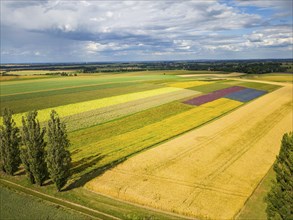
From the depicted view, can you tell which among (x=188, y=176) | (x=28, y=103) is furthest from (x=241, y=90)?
(x=188, y=176)

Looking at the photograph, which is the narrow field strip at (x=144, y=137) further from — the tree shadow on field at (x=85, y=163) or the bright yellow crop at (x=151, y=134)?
the tree shadow on field at (x=85, y=163)

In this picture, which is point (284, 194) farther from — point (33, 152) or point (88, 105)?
point (88, 105)

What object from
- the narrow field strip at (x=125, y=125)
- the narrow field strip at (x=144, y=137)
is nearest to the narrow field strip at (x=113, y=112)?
the narrow field strip at (x=125, y=125)

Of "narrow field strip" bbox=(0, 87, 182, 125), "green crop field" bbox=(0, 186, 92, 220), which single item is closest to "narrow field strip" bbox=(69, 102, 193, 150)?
"narrow field strip" bbox=(0, 87, 182, 125)

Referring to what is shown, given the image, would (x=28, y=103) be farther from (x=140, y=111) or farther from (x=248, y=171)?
(x=248, y=171)

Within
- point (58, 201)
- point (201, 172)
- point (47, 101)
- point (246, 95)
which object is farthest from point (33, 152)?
point (246, 95)

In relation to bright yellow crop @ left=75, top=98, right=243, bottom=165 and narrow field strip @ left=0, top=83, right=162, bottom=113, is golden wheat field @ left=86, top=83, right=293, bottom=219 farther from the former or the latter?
narrow field strip @ left=0, top=83, right=162, bottom=113

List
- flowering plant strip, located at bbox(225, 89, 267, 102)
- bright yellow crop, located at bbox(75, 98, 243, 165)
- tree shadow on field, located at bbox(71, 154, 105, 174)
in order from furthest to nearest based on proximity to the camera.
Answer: flowering plant strip, located at bbox(225, 89, 267, 102)
bright yellow crop, located at bbox(75, 98, 243, 165)
tree shadow on field, located at bbox(71, 154, 105, 174)
